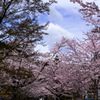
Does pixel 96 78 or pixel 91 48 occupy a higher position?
pixel 91 48

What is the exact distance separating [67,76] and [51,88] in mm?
4013

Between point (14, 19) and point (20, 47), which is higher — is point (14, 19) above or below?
above

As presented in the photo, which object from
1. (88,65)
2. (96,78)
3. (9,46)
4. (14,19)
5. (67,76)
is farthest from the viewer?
(67,76)

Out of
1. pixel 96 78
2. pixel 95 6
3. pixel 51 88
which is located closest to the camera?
pixel 95 6

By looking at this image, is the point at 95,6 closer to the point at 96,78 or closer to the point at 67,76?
the point at 96,78

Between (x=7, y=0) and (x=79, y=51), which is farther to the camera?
(x=79, y=51)

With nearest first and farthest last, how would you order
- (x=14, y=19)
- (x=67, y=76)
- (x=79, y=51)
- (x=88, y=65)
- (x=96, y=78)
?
(x=14, y=19) < (x=96, y=78) < (x=88, y=65) < (x=79, y=51) < (x=67, y=76)

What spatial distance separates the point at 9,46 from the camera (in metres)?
6.62

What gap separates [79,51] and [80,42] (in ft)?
3.63

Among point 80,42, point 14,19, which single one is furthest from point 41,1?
point 80,42

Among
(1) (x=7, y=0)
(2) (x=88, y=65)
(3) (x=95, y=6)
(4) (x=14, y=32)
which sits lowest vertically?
(2) (x=88, y=65)

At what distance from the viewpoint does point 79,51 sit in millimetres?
14242

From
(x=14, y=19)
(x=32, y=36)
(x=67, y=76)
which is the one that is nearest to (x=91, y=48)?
(x=67, y=76)

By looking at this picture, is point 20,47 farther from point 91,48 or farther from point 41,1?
point 91,48
